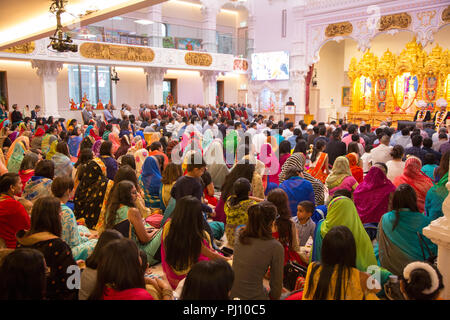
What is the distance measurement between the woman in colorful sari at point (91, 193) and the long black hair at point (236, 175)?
1348mm

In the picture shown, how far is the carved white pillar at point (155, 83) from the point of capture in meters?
17.0

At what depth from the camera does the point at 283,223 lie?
3.13 metres

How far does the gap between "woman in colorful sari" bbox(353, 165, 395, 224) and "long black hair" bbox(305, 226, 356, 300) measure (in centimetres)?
220

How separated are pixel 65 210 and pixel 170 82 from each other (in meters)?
17.7

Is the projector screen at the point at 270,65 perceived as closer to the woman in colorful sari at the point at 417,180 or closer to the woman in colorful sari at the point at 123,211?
the woman in colorful sari at the point at 417,180

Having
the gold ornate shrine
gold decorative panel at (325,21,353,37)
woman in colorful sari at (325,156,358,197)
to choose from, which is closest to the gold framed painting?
the gold ornate shrine

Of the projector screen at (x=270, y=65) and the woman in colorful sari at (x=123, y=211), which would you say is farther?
the projector screen at (x=270, y=65)

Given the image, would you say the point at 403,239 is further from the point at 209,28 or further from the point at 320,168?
the point at 209,28

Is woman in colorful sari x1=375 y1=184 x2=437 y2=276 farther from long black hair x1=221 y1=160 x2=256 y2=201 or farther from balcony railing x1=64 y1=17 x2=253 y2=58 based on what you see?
balcony railing x1=64 y1=17 x2=253 y2=58

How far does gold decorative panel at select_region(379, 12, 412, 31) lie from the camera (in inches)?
541

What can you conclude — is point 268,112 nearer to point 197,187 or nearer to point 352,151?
point 352,151

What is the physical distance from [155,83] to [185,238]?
15.3 m

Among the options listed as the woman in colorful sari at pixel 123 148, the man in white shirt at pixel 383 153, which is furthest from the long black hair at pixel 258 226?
the woman in colorful sari at pixel 123 148

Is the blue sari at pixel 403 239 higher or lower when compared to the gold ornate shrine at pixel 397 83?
lower
